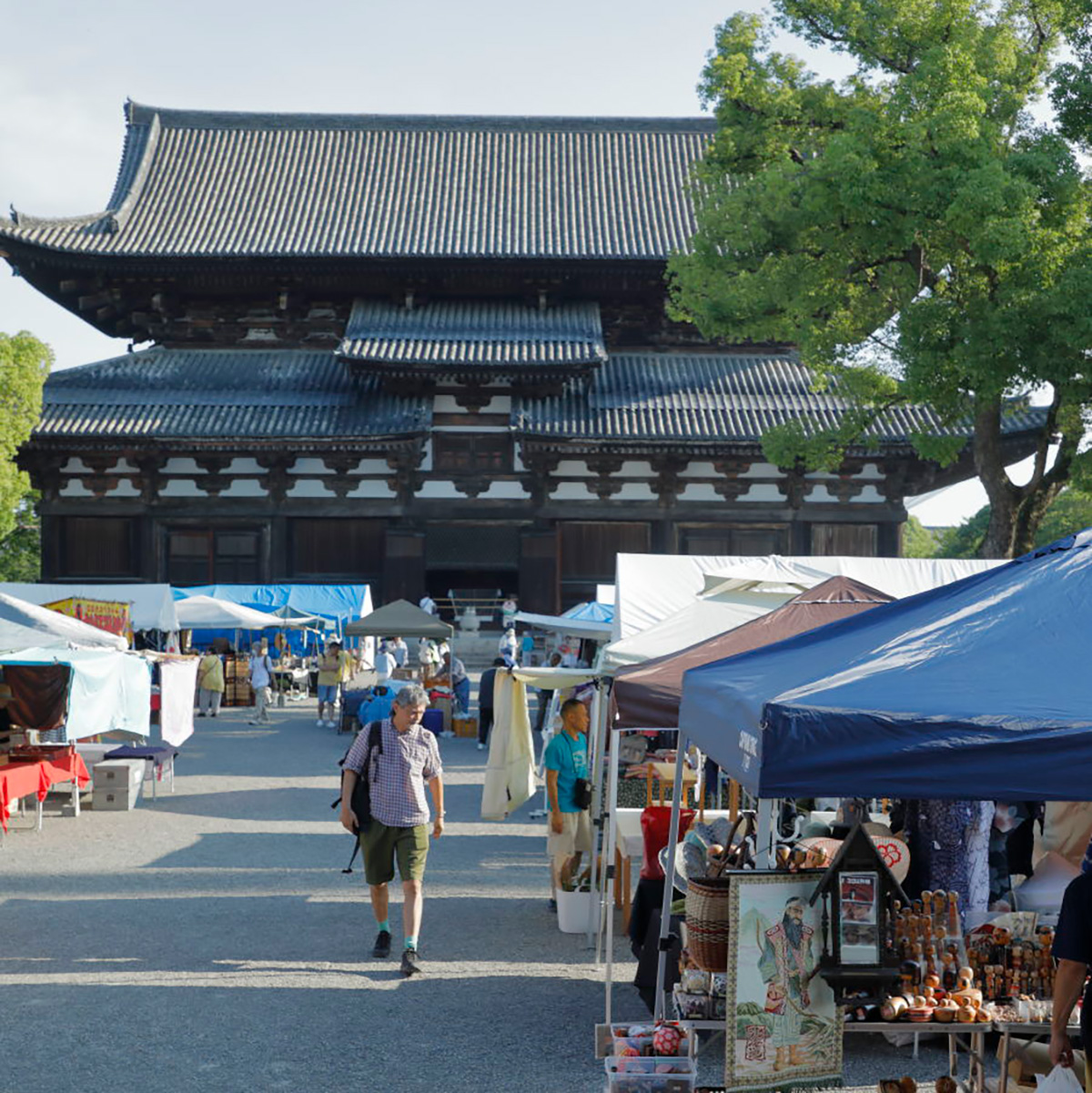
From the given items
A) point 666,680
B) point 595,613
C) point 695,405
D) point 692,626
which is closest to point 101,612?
point 595,613

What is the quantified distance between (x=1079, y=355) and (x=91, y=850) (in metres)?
11.5

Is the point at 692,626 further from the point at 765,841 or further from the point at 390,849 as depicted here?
the point at 765,841

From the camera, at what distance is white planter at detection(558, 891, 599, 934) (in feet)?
27.6

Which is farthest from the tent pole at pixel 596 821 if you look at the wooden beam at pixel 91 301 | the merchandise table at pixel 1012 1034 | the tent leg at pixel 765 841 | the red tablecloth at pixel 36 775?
the wooden beam at pixel 91 301

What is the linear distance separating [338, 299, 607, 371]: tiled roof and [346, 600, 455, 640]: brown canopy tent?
852 centimetres

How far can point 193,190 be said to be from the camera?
33531 mm

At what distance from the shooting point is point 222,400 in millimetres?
28859

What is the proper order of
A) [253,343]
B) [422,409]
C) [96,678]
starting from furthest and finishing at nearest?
[253,343] < [422,409] < [96,678]

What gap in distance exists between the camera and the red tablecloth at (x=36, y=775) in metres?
11.1

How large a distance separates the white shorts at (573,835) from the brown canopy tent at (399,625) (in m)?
12.0

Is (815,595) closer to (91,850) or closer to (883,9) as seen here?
(91,850)

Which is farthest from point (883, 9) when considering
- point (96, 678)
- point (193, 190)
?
point (193, 190)

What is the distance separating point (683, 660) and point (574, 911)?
7.58ft

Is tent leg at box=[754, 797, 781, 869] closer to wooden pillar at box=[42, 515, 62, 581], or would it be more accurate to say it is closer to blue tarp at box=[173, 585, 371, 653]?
blue tarp at box=[173, 585, 371, 653]
